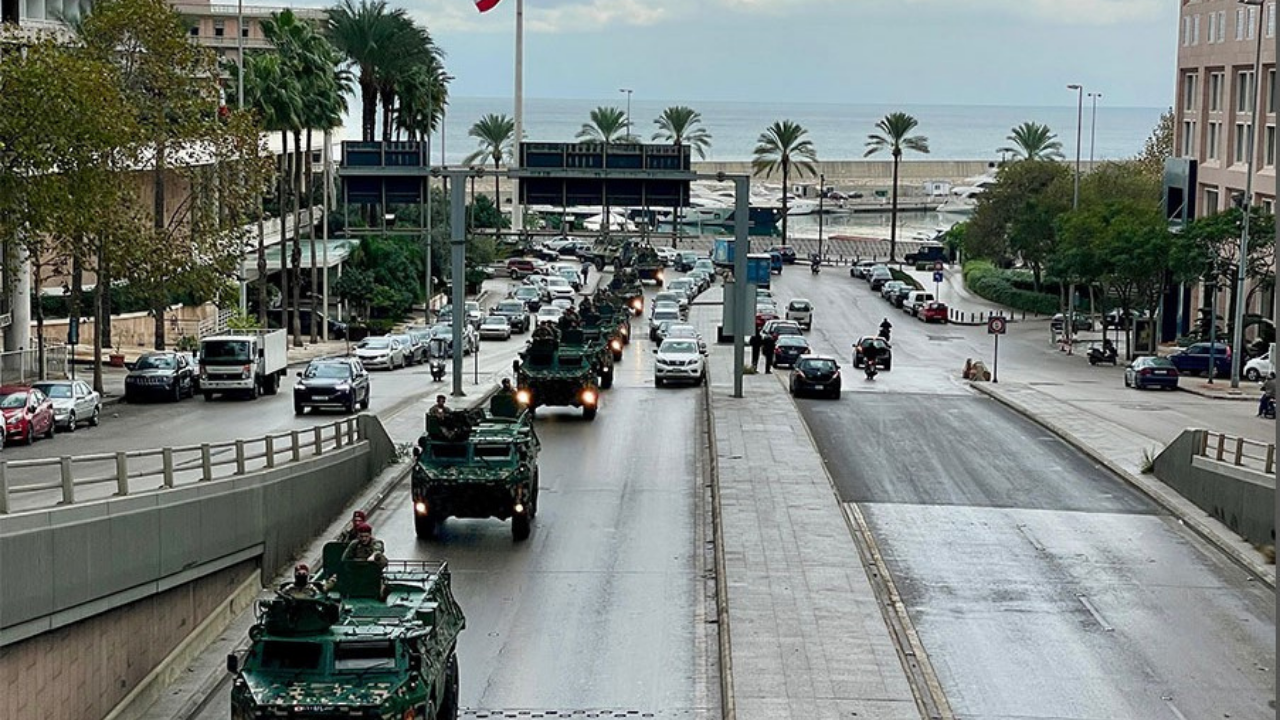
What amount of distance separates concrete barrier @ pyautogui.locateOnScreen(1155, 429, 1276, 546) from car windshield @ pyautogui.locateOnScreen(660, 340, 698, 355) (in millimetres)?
23306

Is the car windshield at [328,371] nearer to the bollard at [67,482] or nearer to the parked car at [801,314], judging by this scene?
the bollard at [67,482]

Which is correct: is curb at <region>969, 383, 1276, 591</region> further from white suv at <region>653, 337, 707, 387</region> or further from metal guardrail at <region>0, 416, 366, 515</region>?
metal guardrail at <region>0, 416, 366, 515</region>

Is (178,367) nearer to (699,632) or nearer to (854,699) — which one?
(699,632)

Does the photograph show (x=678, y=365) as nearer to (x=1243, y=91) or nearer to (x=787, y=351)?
(x=787, y=351)

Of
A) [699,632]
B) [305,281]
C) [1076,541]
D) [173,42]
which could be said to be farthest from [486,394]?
[305,281]

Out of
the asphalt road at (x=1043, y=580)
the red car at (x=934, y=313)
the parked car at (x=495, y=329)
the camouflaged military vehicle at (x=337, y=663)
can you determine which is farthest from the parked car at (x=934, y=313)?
the camouflaged military vehicle at (x=337, y=663)

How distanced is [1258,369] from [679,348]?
2310 cm

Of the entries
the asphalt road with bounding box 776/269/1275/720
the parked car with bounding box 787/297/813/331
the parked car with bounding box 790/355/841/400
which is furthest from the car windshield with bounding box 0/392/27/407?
the parked car with bounding box 787/297/813/331

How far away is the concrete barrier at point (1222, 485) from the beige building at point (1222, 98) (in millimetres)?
44895

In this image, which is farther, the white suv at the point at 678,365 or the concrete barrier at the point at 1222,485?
the white suv at the point at 678,365

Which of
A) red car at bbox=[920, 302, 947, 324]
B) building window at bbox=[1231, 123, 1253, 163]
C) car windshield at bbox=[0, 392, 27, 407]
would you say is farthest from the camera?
red car at bbox=[920, 302, 947, 324]

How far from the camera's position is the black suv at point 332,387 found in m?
51.2

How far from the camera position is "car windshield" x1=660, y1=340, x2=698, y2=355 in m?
61.9

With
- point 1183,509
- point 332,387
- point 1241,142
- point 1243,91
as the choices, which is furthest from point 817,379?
point 1243,91
